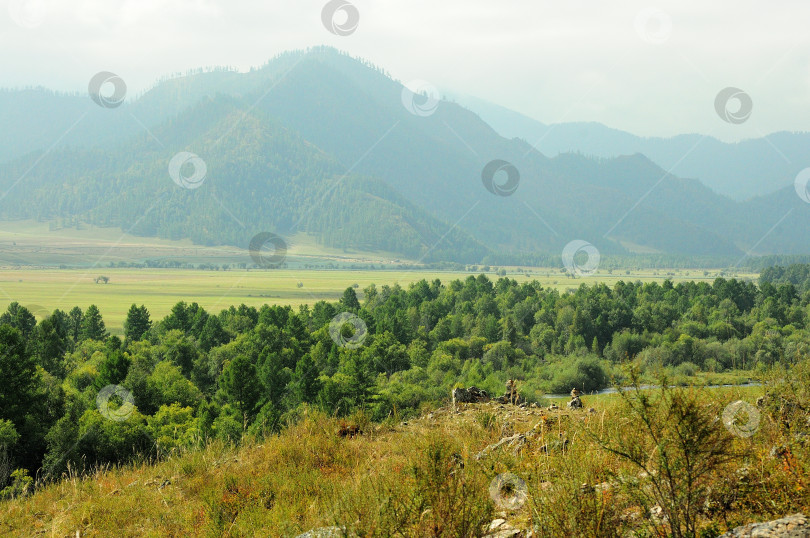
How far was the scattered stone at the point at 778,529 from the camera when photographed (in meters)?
4.58

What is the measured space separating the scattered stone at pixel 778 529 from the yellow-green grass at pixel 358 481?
1.52ft

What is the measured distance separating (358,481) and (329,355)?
176ft

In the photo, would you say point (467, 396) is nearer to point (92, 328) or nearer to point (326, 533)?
point (326, 533)

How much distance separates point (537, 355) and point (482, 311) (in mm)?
15107

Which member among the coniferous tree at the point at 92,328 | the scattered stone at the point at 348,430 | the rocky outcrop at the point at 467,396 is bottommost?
the scattered stone at the point at 348,430

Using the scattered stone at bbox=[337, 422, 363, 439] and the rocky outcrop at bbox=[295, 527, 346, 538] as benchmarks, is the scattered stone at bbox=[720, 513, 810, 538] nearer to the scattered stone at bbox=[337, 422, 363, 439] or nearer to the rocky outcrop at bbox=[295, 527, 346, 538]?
the rocky outcrop at bbox=[295, 527, 346, 538]

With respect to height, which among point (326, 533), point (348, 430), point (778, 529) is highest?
point (778, 529)

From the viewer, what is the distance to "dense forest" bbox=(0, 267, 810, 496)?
3494cm

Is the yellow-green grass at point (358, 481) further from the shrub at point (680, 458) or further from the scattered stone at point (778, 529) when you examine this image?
the scattered stone at point (778, 529)

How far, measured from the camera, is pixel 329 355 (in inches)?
2367

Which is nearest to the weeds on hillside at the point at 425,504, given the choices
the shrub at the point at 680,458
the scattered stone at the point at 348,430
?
the shrub at the point at 680,458

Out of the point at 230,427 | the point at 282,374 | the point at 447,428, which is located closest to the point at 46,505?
the point at 447,428

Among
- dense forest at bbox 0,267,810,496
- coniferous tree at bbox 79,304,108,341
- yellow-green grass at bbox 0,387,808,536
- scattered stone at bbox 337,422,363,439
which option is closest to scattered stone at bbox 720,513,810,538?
yellow-green grass at bbox 0,387,808,536

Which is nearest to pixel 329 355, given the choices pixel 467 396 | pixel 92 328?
pixel 92 328
